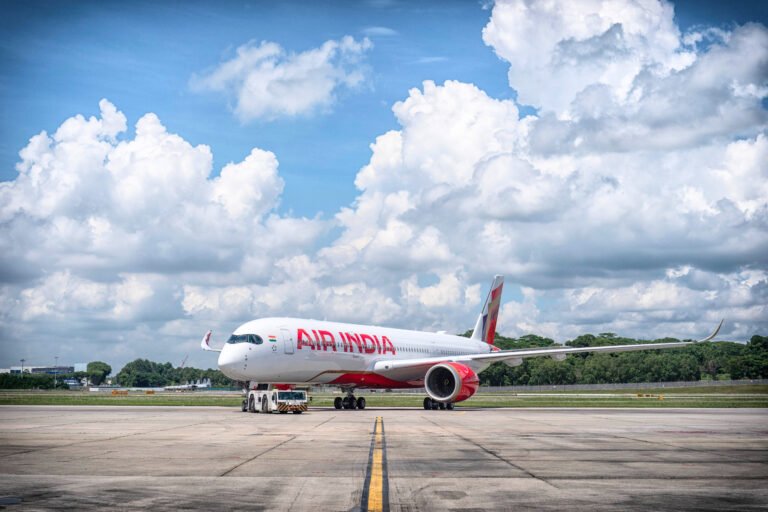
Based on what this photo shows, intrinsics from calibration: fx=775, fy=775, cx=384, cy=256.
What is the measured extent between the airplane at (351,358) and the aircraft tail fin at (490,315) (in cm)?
961

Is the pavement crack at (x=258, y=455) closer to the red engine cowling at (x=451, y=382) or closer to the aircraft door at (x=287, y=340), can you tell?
the aircraft door at (x=287, y=340)

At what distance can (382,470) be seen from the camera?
469 inches

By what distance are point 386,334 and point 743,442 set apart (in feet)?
95.3

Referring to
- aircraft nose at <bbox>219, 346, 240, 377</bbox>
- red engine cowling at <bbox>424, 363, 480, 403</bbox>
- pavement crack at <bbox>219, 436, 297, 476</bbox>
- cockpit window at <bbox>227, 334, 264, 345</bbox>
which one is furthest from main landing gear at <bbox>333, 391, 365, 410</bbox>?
pavement crack at <bbox>219, 436, 297, 476</bbox>

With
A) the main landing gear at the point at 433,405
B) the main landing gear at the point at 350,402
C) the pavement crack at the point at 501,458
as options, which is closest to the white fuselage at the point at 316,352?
the main landing gear at the point at 350,402

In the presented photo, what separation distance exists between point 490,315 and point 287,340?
89.9 feet

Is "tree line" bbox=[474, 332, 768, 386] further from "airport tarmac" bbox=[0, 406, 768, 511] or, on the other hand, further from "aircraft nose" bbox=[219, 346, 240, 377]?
"airport tarmac" bbox=[0, 406, 768, 511]

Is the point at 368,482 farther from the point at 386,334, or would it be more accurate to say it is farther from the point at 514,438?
the point at 386,334

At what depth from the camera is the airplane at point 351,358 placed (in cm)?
3550

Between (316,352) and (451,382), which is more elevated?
(316,352)

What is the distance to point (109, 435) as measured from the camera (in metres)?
19.3

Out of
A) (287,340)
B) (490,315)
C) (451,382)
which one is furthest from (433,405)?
(490,315)

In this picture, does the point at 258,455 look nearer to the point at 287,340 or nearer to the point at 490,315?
the point at 287,340

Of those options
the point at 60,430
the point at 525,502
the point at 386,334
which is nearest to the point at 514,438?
the point at 525,502
